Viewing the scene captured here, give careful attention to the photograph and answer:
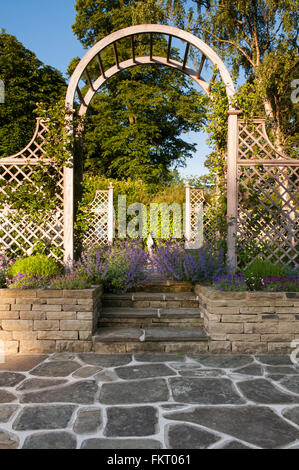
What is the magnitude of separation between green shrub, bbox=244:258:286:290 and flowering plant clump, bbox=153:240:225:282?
377mm

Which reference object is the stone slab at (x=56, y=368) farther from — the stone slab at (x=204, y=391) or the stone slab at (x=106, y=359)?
the stone slab at (x=204, y=391)

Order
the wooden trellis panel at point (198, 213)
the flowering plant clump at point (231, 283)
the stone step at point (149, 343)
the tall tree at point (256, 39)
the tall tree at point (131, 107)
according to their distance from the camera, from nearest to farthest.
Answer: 1. the stone step at point (149, 343)
2. the flowering plant clump at point (231, 283)
3. the wooden trellis panel at point (198, 213)
4. the tall tree at point (256, 39)
5. the tall tree at point (131, 107)

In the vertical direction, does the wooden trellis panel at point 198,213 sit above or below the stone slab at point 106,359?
above

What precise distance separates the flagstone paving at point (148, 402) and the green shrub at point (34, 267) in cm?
106

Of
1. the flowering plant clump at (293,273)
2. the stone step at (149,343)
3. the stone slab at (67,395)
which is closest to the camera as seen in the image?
the stone slab at (67,395)

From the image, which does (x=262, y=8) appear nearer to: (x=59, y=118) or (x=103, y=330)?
(x=59, y=118)

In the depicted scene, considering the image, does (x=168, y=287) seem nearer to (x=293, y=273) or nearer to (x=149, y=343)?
(x=149, y=343)

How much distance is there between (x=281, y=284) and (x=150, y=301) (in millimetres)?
1598

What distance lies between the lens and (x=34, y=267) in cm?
416

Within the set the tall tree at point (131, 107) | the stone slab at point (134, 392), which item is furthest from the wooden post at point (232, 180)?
the tall tree at point (131, 107)

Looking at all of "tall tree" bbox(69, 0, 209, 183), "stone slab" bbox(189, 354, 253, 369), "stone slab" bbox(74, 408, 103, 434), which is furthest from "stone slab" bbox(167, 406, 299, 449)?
"tall tree" bbox(69, 0, 209, 183)

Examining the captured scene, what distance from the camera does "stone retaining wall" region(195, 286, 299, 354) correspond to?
3553 millimetres

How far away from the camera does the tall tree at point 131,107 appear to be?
16.9 m

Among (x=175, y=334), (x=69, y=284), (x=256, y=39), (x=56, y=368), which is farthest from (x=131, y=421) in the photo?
(x=256, y=39)
